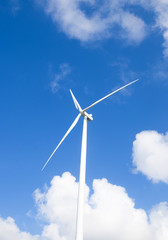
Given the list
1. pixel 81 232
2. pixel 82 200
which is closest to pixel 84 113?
pixel 82 200

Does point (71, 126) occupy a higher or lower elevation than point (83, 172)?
higher

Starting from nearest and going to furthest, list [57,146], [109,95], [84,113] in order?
[57,146], [84,113], [109,95]

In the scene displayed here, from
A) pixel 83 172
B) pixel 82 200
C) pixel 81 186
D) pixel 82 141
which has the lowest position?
pixel 82 200

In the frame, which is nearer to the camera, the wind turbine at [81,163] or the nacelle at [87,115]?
the wind turbine at [81,163]

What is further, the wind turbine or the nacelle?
→ the nacelle

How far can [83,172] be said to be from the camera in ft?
88.3

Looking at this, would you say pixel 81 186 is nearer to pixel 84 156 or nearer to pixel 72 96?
pixel 84 156

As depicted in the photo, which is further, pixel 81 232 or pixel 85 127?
pixel 85 127

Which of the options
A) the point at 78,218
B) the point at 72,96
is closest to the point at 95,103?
the point at 72,96

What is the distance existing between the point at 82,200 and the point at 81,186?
1.59 meters

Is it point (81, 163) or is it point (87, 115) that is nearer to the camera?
point (81, 163)

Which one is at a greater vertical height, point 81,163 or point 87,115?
point 87,115

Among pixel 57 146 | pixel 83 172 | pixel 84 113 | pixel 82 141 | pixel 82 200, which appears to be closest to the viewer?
pixel 82 200

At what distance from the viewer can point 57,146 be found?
32.6 m
